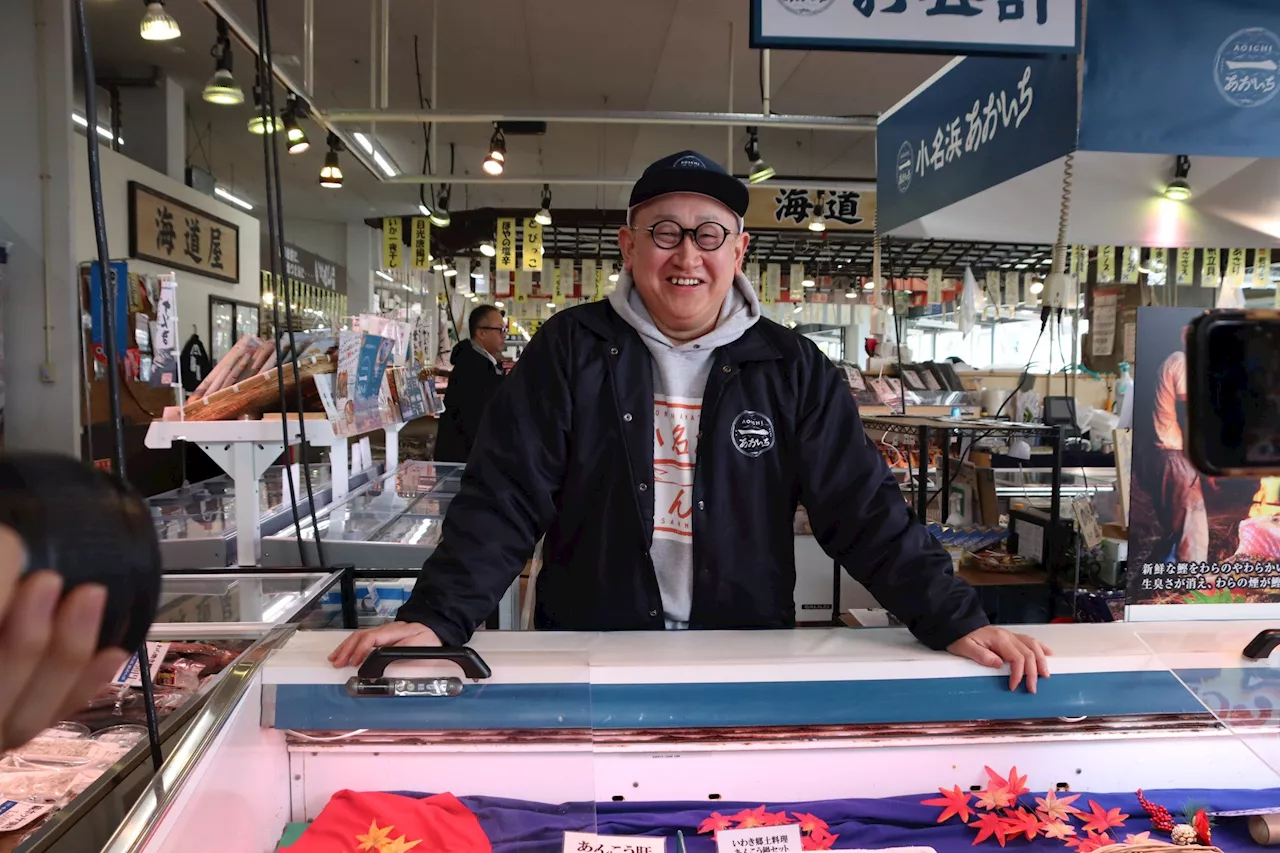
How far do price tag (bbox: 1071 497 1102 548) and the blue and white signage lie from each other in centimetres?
140

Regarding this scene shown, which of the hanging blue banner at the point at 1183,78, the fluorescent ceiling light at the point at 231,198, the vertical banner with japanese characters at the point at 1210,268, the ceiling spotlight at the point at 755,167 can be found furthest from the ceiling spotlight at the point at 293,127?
the vertical banner with japanese characters at the point at 1210,268

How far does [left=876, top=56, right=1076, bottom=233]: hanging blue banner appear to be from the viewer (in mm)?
2263

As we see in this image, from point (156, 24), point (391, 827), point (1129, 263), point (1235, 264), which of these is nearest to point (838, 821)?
point (391, 827)

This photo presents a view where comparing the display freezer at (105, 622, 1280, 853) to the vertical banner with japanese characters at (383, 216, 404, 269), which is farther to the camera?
the vertical banner with japanese characters at (383, 216, 404, 269)

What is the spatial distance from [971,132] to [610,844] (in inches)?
107

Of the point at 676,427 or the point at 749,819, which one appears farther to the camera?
the point at 676,427

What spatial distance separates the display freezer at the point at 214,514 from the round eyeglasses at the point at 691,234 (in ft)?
4.35

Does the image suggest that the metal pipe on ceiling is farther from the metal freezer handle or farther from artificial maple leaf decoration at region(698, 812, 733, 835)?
artificial maple leaf decoration at region(698, 812, 733, 835)

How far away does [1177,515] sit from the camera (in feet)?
6.02

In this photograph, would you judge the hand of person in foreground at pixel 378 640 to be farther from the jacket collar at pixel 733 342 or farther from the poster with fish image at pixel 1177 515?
the poster with fish image at pixel 1177 515

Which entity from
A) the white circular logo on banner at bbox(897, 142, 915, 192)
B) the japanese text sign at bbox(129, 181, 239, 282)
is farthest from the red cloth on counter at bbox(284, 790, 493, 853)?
the japanese text sign at bbox(129, 181, 239, 282)

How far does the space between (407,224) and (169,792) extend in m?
11.5

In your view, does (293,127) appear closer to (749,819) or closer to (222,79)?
(222,79)

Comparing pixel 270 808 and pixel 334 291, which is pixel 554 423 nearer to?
pixel 270 808
